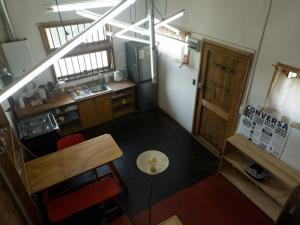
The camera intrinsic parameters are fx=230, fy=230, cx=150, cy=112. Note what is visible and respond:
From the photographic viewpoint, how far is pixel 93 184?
3.15 meters

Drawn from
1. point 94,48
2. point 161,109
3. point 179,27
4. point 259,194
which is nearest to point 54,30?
point 94,48

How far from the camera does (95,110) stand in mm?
5070

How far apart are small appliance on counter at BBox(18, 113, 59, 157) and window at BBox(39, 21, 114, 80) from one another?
3.95 ft

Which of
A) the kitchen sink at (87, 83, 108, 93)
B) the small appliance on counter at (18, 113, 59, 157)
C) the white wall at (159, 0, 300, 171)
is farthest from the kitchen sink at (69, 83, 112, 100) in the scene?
the white wall at (159, 0, 300, 171)

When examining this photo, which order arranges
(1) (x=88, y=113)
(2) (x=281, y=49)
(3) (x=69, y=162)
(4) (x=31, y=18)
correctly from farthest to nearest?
(1) (x=88, y=113) < (4) (x=31, y=18) < (3) (x=69, y=162) < (2) (x=281, y=49)

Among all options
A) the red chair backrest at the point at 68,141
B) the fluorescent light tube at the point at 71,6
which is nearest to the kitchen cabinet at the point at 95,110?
the red chair backrest at the point at 68,141

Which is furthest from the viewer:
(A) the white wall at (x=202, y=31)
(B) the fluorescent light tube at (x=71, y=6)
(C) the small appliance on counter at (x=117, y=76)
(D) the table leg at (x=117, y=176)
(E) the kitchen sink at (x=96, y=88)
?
(C) the small appliance on counter at (x=117, y=76)

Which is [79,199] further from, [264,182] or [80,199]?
[264,182]

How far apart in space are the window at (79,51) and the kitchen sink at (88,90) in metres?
0.25

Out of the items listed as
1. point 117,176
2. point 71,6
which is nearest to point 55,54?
point 71,6

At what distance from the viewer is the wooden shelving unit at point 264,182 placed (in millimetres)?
2870

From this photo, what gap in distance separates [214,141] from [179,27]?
225cm

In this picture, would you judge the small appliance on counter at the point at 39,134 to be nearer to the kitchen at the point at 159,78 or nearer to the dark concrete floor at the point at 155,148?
the kitchen at the point at 159,78

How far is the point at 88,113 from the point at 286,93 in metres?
3.72
